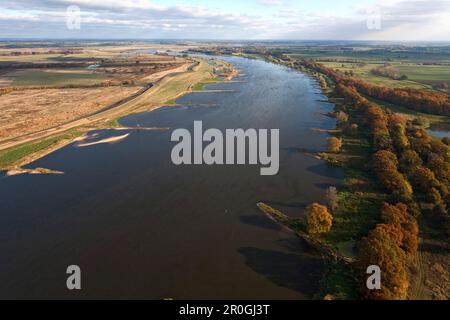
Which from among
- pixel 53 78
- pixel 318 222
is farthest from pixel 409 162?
pixel 53 78

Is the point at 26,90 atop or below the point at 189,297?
atop

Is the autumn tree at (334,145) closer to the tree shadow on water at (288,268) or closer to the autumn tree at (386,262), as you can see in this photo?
the autumn tree at (386,262)

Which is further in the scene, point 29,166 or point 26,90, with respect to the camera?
point 26,90

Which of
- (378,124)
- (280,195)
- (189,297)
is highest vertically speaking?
(378,124)

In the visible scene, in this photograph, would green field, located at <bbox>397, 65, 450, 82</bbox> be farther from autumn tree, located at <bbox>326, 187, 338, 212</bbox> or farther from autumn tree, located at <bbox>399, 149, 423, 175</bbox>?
autumn tree, located at <bbox>326, 187, 338, 212</bbox>

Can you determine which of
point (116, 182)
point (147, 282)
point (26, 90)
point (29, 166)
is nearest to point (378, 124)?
point (116, 182)

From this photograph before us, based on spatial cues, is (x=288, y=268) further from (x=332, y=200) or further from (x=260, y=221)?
(x=332, y=200)

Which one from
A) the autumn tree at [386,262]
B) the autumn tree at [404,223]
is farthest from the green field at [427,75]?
the autumn tree at [386,262]

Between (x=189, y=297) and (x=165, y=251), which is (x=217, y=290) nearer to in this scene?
(x=189, y=297)
